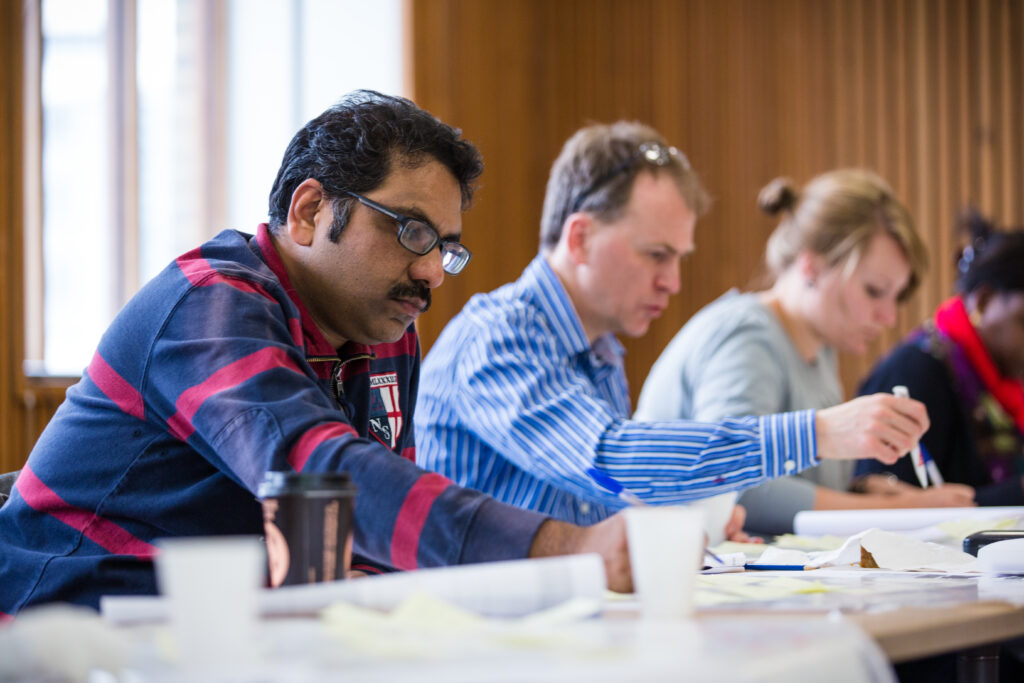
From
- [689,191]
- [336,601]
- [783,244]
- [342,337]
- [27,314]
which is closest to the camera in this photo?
[336,601]

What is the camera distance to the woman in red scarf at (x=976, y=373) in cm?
288

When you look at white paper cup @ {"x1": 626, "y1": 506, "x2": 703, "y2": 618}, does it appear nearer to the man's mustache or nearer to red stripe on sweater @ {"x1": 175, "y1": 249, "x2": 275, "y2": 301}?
red stripe on sweater @ {"x1": 175, "y1": 249, "x2": 275, "y2": 301}

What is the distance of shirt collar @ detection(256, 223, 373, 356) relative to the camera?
1314 mm

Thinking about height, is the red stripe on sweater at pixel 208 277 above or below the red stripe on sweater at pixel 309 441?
above

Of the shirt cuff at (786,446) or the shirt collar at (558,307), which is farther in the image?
the shirt collar at (558,307)

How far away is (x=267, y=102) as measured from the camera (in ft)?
10.6

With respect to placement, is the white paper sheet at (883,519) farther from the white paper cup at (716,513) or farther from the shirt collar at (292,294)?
the shirt collar at (292,294)

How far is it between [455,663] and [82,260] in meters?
2.48

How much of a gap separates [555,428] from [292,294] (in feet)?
1.90

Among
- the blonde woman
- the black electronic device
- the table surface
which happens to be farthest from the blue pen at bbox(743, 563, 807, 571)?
the blonde woman

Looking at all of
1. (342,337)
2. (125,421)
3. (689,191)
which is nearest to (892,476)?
(689,191)

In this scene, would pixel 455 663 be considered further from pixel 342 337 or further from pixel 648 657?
pixel 342 337

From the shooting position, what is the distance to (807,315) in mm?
2689

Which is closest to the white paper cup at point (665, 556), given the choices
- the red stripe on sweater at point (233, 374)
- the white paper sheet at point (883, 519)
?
the red stripe on sweater at point (233, 374)
